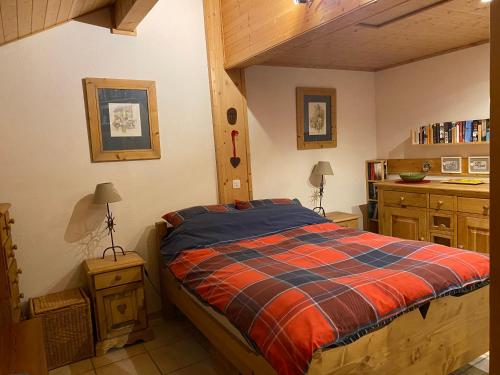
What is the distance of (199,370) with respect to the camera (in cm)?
241

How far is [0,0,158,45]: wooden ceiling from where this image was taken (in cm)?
215

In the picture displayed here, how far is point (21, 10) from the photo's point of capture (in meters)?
2.17

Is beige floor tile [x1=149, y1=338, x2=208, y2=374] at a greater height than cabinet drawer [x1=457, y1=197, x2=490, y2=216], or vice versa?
cabinet drawer [x1=457, y1=197, x2=490, y2=216]

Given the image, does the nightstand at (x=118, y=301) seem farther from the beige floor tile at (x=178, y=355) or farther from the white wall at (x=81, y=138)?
the white wall at (x=81, y=138)

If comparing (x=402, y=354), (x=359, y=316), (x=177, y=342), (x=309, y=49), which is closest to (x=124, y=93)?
(x=309, y=49)

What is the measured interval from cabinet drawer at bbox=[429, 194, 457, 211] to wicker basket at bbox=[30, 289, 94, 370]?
10.1 ft

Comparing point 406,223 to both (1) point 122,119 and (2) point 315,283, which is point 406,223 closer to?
(2) point 315,283

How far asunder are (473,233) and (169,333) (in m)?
2.68

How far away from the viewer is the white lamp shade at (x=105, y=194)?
109 inches

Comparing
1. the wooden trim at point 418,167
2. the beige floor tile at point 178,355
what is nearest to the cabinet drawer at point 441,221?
the wooden trim at point 418,167

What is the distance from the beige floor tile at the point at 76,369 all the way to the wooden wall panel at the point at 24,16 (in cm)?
227

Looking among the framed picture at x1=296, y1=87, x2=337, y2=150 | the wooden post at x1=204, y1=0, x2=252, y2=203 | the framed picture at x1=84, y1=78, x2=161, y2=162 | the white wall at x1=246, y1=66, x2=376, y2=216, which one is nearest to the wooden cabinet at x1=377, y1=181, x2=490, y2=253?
the white wall at x1=246, y1=66, x2=376, y2=216

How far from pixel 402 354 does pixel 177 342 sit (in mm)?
1668

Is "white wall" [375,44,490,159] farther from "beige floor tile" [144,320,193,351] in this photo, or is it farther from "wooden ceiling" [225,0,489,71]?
"beige floor tile" [144,320,193,351]
